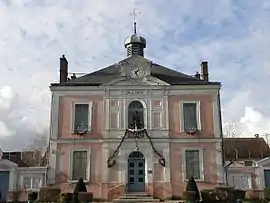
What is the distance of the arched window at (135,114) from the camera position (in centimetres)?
2759

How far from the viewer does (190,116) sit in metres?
28.0

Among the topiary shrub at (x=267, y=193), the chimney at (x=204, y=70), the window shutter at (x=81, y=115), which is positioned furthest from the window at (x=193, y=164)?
the window shutter at (x=81, y=115)

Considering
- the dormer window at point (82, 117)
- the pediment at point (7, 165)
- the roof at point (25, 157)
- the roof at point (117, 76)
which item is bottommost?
the pediment at point (7, 165)

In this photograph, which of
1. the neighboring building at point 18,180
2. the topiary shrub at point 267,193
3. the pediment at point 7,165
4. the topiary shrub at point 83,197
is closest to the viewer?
the topiary shrub at point 83,197

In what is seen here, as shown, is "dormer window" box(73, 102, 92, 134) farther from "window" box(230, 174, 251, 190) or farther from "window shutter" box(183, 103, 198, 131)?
"window" box(230, 174, 251, 190)

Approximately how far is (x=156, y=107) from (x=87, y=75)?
18.2ft

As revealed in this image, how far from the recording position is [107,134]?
89.8 ft

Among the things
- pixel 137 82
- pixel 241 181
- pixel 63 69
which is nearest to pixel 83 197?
pixel 137 82

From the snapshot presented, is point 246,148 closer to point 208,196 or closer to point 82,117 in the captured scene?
point 208,196

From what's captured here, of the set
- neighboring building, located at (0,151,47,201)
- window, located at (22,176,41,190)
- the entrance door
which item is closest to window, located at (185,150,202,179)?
the entrance door

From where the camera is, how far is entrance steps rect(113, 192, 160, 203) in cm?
2470

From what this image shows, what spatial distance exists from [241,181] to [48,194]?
472 inches

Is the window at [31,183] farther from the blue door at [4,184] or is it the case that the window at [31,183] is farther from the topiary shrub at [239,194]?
the topiary shrub at [239,194]

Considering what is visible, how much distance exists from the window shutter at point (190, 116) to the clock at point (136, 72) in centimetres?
360
